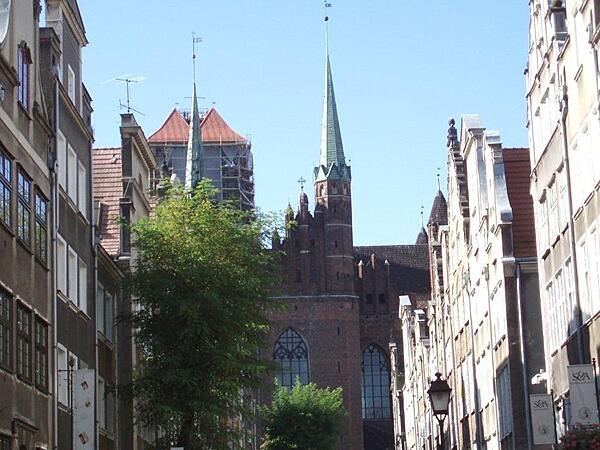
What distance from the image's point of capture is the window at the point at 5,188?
25078 mm

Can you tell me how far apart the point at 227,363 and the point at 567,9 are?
490 inches

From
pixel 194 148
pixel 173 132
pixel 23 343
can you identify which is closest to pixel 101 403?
pixel 23 343

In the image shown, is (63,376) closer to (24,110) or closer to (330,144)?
(24,110)

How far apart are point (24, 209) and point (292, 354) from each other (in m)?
87.3

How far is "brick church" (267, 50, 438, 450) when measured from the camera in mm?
113312

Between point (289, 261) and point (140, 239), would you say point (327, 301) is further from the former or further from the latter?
point (140, 239)

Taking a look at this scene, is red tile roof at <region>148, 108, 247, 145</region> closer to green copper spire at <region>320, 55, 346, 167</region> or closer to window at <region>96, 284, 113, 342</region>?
green copper spire at <region>320, 55, 346, 167</region>

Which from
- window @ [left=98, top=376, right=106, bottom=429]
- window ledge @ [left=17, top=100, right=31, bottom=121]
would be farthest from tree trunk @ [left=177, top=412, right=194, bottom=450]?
window ledge @ [left=17, top=100, right=31, bottom=121]

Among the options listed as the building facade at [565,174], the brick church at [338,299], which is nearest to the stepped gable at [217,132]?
the brick church at [338,299]

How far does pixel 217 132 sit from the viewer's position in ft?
449

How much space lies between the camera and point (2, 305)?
2477 cm

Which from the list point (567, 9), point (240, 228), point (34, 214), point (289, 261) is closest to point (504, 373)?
point (240, 228)

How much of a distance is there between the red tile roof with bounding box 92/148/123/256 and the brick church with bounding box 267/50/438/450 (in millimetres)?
64938

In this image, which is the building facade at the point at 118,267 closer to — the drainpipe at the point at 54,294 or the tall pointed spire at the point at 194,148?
the drainpipe at the point at 54,294
